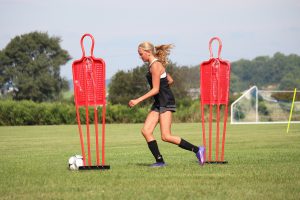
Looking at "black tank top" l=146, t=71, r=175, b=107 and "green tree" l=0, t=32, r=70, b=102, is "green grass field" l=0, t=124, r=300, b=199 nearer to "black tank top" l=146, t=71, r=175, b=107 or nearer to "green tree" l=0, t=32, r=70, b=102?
"black tank top" l=146, t=71, r=175, b=107

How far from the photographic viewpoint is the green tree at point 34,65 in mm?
96750

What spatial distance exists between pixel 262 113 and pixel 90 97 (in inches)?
1370

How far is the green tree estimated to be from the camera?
96.8 m

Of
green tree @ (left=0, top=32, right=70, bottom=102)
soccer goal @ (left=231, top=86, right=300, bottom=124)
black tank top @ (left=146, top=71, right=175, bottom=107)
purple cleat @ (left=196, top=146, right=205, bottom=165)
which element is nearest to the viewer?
black tank top @ (left=146, top=71, right=175, bottom=107)

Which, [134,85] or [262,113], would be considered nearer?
[262,113]

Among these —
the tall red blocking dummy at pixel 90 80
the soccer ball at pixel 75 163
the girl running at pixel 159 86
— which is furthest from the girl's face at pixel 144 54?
the soccer ball at pixel 75 163

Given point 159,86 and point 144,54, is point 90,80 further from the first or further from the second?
point 159,86

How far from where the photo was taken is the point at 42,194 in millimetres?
8562

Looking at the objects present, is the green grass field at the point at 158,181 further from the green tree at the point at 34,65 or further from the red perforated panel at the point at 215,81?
the green tree at the point at 34,65

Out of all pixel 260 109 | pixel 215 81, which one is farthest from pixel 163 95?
pixel 260 109

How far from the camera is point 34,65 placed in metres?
98.1

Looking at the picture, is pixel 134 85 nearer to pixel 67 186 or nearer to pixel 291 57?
pixel 67 186

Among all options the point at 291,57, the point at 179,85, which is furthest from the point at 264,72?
the point at 179,85

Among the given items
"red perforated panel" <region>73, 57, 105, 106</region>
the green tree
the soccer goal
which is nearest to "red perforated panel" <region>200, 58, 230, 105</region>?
"red perforated panel" <region>73, 57, 105, 106</region>
